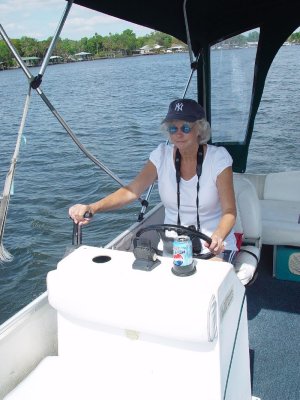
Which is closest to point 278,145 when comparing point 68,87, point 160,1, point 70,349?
point 160,1

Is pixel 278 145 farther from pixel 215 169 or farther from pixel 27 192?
pixel 215 169

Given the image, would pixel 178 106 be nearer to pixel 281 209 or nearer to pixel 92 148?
pixel 281 209

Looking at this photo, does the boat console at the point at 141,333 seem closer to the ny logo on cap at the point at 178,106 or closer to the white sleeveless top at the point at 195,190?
the white sleeveless top at the point at 195,190

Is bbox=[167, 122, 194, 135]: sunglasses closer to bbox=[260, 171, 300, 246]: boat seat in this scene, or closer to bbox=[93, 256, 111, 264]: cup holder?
bbox=[93, 256, 111, 264]: cup holder

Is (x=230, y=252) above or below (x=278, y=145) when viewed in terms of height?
above

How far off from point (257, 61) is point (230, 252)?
2.08m

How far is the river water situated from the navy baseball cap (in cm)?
180

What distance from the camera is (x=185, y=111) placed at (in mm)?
2365

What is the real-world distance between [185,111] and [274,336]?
→ 4.65ft

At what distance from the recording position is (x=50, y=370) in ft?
6.12

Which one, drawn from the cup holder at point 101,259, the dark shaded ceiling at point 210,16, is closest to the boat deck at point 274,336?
the cup holder at point 101,259

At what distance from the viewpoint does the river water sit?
521 cm

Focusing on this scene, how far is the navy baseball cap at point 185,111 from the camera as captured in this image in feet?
7.75

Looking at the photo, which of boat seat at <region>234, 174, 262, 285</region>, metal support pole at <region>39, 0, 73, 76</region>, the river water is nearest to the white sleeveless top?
boat seat at <region>234, 174, 262, 285</region>
